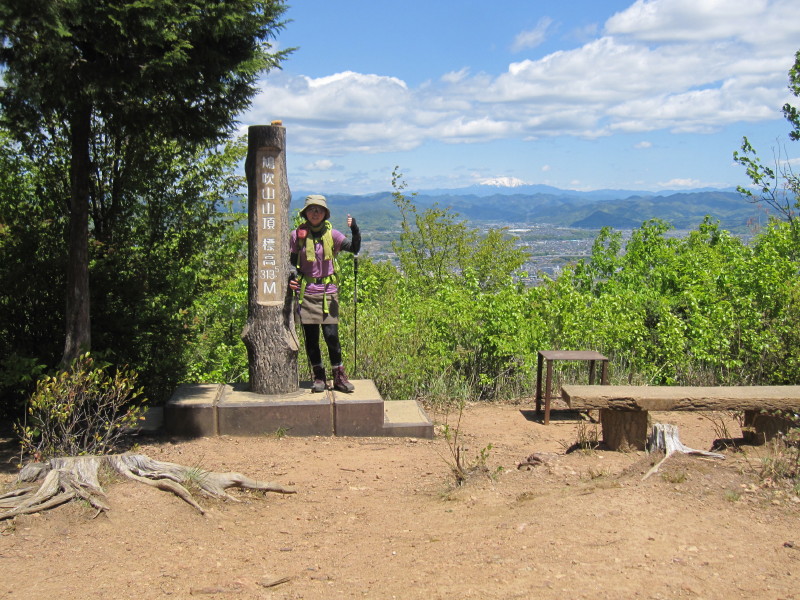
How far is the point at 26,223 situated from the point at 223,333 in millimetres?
2423

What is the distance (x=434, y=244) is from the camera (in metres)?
15.5

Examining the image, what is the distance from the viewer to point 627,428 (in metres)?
6.23

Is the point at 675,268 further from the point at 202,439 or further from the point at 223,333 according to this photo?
the point at 202,439

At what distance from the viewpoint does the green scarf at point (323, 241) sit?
677 centimetres

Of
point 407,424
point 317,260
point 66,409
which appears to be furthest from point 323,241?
point 66,409

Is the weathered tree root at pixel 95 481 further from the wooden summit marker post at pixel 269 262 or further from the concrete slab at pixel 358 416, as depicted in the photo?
the wooden summit marker post at pixel 269 262

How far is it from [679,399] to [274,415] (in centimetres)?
334

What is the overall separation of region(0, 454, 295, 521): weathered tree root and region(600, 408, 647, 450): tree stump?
2.67 metres

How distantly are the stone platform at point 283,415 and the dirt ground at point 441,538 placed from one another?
0.85m

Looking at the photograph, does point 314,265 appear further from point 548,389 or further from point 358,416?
point 548,389

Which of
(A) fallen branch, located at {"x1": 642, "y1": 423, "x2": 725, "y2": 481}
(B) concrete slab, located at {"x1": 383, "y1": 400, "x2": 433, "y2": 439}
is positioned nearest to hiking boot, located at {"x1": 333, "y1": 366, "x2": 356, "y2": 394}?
(B) concrete slab, located at {"x1": 383, "y1": 400, "x2": 433, "y2": 439}

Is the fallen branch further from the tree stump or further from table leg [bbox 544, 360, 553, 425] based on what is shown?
table leg [bbox 544, 360, 553, 425]

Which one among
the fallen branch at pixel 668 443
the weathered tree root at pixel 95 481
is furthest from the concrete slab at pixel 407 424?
the fallen branch at pixel 668 443

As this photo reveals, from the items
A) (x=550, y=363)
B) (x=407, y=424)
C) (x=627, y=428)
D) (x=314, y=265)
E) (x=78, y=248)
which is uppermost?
(x=78, y=248)
